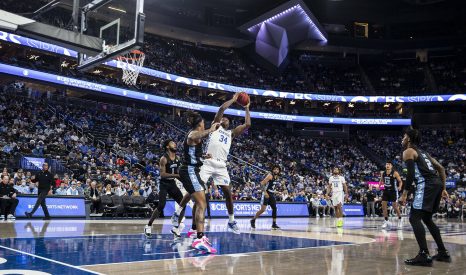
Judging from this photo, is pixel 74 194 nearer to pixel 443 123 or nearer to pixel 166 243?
pixel 166 243

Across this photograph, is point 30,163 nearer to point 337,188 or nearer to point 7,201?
point 7,201

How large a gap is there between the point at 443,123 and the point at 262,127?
18698 millimetres

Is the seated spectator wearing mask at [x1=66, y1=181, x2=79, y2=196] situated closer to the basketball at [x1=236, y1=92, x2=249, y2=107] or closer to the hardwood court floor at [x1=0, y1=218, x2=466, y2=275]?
the hardwood court floor at [x1=0, y1=218, x2=466, y2=275]

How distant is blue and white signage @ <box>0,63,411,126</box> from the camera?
97.1 ft

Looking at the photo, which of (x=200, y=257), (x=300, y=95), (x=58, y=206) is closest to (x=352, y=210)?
(x=58, y=206)

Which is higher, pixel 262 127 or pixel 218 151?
pixel 262 127

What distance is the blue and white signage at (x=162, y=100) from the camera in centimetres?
2961

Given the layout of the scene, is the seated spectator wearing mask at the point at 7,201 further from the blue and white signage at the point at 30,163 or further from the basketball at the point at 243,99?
the basketball at the point at 243,99

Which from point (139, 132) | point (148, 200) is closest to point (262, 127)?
point (139, 132)

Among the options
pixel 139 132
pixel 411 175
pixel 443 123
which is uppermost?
pixel 443 123

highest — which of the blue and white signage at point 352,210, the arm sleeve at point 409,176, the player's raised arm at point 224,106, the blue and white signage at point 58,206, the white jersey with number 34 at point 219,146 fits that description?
the player's raised arm at point 224,106

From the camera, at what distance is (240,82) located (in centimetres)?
4350

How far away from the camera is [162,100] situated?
37031mm

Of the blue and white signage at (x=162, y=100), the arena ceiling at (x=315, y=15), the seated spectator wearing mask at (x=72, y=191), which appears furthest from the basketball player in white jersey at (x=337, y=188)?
the arena ceiling at (x=315, y=15)
